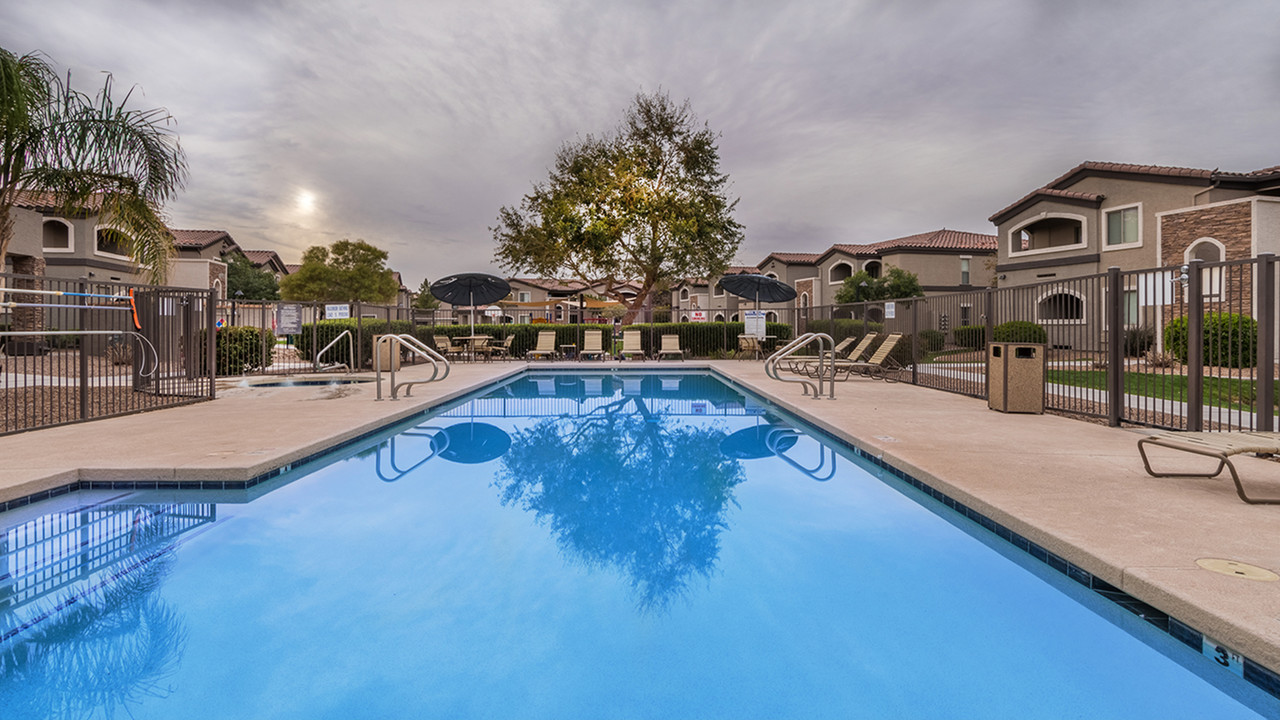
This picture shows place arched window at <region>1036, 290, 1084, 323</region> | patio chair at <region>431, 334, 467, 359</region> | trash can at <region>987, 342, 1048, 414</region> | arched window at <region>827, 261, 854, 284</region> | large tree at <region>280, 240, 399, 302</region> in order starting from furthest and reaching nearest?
large tree at <region>280, 240, 399, 302</region> < arched window at <region>827, 261, 854, 284</region> < patio chair at <region>431, 334, 467, 359</region> < trash can at <region>987, 342, 1048, 414</region> < arched window at <region>1036, 290, 1084, 323</region>

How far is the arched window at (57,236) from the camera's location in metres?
26.0

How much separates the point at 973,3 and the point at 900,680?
1510 cm

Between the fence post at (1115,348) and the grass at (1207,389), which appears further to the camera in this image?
the fence post at (1115,348)

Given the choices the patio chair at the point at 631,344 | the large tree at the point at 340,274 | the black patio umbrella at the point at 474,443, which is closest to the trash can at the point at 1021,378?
the black patio umbrella at the point at 474,443

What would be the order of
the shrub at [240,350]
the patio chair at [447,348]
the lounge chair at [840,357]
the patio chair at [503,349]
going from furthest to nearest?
the patio chair at [503,349], the patio chair at [447,348], the shrub at [240,350], the lounge chair at [840,357]

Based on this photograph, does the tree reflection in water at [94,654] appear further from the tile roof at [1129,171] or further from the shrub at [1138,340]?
the tile roof at [1129,171]

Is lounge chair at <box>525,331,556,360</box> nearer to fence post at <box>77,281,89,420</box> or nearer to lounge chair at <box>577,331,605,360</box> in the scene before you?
lounge chair at <box>577,331,605,360</box>

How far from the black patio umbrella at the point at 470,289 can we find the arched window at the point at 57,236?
20474 millimetres

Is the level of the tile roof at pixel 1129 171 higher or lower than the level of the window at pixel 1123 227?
higher

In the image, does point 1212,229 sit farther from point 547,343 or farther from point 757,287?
point 547,343

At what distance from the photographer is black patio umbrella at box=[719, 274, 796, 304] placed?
16.7 meters

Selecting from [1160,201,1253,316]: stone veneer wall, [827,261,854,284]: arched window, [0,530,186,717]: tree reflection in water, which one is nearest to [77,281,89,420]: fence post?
[0,530,186,717]: tree reflection in water

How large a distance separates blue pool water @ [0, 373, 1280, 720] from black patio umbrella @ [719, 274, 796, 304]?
11997mm

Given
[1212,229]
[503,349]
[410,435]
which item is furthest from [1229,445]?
[1212,229]
